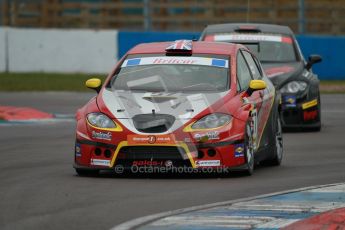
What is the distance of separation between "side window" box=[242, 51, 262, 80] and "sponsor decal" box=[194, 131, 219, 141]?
190 cm

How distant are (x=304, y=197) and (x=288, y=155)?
407 centimetres

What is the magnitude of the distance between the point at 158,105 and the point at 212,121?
0.55m

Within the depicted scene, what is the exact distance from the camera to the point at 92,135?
11.2 metres

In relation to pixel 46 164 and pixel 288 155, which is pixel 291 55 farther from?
pixel 46 164

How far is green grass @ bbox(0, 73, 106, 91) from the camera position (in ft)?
86.5

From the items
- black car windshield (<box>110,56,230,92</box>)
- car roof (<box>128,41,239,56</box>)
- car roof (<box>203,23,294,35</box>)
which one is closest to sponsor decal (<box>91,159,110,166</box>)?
black car windshield (<box>110,56,230,92</box>)

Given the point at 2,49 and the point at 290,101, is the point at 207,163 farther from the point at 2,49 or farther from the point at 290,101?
the point at 2,49

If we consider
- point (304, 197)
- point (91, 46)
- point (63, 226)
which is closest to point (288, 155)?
point (304, 197)

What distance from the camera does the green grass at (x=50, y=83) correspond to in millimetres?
26328

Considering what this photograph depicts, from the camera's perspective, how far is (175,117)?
36.4ft

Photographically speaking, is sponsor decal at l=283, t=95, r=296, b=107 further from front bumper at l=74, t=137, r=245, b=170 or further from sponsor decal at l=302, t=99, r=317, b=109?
front bumper at l=74, t=137, r=245, b=170

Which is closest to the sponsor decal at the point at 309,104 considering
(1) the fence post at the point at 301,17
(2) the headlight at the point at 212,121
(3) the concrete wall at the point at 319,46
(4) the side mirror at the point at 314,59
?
(4) the side mirror at the point at 314,59

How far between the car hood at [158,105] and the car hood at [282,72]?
215 inches

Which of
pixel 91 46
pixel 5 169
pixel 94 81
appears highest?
pixel 94 81
